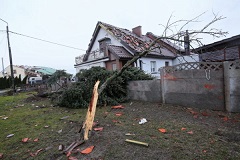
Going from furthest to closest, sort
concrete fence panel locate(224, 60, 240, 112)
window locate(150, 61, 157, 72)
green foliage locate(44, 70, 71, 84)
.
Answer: window locate(150, 61, 157, 72), green foliage locate(44, 70, 71, 84), concrete fence panel locate(224, 60, 240, 112)

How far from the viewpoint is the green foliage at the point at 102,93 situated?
20.6ft

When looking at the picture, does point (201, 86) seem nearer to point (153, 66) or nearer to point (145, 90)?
point (145, 90)

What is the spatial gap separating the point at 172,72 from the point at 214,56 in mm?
6807

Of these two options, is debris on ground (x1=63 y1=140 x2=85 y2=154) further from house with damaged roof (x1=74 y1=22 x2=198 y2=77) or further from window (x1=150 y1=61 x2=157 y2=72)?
window (x1=150 y1=61 x2=157 y2=72)

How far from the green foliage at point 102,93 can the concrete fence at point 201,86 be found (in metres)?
1.26

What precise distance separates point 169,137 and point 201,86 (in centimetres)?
259

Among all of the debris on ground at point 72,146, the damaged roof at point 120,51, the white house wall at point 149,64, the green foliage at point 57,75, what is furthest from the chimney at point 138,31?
the debris on ground at point 72,146

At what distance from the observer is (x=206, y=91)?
4461 mm

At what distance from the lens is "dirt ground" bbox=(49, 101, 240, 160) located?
2.22m

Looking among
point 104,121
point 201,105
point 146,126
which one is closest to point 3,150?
point 104,121

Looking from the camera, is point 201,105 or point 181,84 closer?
point 201,105

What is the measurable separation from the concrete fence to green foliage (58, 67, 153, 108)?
1.26 meters

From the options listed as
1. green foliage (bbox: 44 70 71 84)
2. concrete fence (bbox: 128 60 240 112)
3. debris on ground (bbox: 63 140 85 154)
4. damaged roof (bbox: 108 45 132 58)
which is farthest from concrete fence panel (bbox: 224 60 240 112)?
green foliage (bbox: 44 70 71 84)

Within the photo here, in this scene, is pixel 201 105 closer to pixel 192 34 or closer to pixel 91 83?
pixel 192 34
